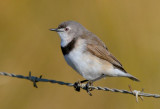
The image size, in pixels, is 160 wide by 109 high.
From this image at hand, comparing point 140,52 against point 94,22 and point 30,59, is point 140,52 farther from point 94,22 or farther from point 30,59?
point 30,59

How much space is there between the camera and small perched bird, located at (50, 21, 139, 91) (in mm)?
7516

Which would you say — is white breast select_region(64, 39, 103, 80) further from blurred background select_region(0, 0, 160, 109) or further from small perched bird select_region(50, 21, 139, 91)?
blurred background select_region(0, 0, 160, 109)

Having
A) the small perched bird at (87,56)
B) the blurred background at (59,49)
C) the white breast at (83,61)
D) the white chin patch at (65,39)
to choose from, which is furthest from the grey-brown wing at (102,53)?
the blurred background at (59,49)

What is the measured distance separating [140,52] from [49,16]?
2552mm

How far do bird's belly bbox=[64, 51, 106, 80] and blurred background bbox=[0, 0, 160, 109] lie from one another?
2116mm

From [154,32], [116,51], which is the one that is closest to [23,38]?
[116,51]

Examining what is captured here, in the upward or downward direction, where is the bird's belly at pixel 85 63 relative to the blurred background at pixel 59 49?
downward

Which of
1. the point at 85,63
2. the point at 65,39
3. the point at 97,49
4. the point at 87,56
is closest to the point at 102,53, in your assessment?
the point at 97,49

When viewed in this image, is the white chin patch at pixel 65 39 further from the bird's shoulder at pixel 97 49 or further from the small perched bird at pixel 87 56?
the bird's shoulder at pixel 97 49

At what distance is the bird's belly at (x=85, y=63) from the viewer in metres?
7.46

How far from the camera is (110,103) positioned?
9.68m

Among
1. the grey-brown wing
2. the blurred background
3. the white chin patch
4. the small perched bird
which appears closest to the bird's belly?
the small perched bird

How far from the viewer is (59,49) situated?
34.9 feet

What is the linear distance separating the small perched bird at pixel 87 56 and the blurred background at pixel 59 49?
192 centimetres
